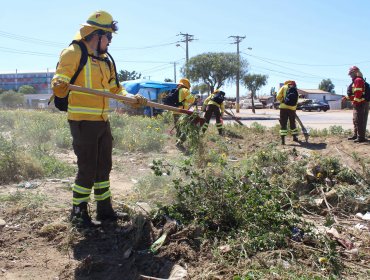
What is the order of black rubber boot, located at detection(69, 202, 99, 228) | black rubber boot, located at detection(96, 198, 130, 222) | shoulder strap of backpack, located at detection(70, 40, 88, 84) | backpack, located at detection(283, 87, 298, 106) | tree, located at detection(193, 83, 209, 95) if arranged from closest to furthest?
1. shoulder strap of backpack, located at detection(70, 40, 88, 84)
2. black rubber boot, located at detection(69, 202, 99, 228)
3. black rubber boot, located at detection(96, 198, 130, 222)
4. backpack, located at detection(283, 87, 298, 106)
5. tree, located at detection(193, 83, 209, 95)

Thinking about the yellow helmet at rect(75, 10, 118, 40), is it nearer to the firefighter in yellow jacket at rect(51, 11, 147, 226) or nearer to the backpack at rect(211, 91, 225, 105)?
the firefighter in yellow jacket at rect(51, 11, 147, 226)

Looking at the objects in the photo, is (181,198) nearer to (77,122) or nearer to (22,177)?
(77,122)

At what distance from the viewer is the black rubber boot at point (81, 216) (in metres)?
4.03

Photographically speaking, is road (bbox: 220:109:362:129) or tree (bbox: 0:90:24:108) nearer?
road (bbox: 220:109:362:129)

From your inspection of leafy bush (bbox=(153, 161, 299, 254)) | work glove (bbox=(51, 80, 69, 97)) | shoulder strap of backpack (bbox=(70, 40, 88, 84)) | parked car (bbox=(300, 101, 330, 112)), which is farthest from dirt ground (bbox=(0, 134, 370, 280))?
parked car (bbox=(300, 101, 330, 112))

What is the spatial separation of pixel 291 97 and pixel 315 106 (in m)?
36.9

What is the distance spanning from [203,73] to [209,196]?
31994 mm

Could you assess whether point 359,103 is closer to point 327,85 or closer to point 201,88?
point 201,88

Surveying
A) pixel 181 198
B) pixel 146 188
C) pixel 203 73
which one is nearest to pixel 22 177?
pixel 146 188

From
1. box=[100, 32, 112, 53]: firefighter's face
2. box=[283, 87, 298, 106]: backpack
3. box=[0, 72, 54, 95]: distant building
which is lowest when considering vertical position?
box=[283, 87, 298, 106]: backpack

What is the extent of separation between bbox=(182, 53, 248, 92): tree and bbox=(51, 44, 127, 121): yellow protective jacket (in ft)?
102

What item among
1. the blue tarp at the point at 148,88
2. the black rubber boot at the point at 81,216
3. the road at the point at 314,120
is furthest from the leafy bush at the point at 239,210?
the blue tarp at the point at 148,88

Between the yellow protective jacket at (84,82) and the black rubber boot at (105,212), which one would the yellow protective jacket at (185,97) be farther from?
the black rubber boot at (105,212)

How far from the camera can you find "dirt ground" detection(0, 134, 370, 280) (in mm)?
3342
